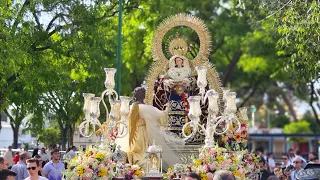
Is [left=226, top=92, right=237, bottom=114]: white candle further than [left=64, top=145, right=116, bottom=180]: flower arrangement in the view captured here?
Yes

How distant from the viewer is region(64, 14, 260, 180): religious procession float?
16344mm

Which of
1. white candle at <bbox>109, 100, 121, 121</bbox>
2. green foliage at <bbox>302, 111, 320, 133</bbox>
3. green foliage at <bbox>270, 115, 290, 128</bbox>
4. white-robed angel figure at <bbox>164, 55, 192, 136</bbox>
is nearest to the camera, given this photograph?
white candle at <bbox>109, 100, 121, 121</bbox>

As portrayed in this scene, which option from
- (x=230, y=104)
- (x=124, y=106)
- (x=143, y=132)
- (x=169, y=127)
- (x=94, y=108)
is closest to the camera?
(x=94, y=108)

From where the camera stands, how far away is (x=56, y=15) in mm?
22781

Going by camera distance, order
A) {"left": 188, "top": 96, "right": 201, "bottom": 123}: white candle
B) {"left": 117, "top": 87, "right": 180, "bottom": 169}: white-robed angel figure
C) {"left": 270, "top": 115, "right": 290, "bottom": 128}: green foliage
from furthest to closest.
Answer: {"left": 270, "top": 115, "right": 290, "bottom": 128}: green foliage
{"left": 117, "top": 87, "right": 180, "bottom": 169}: white-robed angel figure
{"left": 188, "top": 96, "right": 201, "bottom": 123}: white candle

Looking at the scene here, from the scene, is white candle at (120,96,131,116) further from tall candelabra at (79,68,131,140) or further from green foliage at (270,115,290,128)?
green foliage at (270,115,290,128)

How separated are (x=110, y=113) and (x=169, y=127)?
2.50 meters

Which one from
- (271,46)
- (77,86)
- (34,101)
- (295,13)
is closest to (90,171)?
(295,13)

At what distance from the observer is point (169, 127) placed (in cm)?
1992

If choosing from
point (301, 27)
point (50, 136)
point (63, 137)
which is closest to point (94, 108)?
point (301, 27)

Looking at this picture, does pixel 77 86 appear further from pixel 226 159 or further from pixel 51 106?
pixel 226 159

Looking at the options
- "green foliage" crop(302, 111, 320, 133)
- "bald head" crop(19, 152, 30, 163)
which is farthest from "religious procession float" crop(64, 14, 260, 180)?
"green foliage" crop(302, 111, 320, 133)

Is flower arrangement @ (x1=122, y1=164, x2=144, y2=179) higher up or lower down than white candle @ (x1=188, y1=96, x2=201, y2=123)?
lower down

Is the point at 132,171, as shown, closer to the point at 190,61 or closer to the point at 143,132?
the point at 143,132
